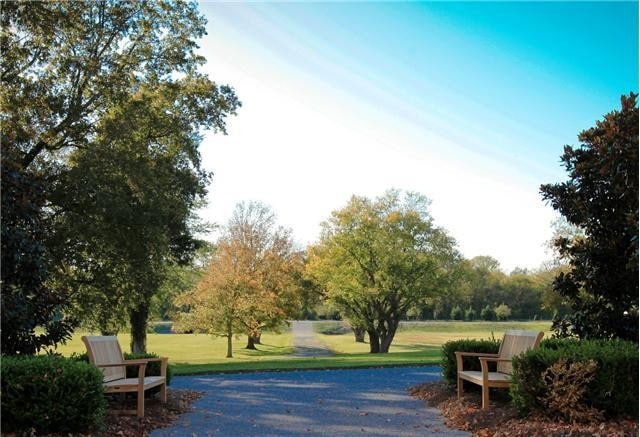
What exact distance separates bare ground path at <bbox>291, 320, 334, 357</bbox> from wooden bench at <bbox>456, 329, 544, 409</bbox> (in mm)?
25751

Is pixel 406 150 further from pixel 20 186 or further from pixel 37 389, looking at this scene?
pixel 37 389

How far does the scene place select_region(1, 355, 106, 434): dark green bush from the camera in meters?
6.89

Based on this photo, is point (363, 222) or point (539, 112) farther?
point (363, 222)

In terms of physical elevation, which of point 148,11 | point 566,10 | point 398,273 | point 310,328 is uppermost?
point 148,11

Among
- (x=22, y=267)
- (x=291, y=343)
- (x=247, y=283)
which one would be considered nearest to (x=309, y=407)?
(x=22, y=267)

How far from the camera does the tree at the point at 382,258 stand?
34188 mm

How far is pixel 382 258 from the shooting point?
113 feet

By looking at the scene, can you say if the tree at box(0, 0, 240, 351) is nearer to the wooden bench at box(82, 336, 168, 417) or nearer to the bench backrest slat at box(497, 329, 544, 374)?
the wooden bench at box(82, 336, 168, 417)

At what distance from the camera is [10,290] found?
9.34m

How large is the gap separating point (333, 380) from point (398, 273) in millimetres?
20167

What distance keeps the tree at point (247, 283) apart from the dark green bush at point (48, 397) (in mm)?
24353

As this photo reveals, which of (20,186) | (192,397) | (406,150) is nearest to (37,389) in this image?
(20,186)

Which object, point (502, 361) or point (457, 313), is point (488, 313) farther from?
point (502, 361)

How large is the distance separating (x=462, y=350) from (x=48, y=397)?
7.36 meters
